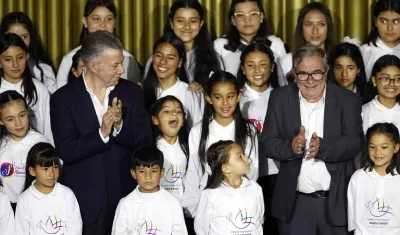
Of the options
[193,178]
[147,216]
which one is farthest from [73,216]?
[193,178]

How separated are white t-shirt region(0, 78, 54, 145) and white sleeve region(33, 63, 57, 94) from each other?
317 millimetres

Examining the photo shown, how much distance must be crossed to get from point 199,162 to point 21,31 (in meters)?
1.76

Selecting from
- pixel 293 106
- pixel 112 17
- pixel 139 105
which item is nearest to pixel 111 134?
pixel 139 105

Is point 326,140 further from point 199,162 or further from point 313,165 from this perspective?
point 199,162

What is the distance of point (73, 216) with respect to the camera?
5457mm

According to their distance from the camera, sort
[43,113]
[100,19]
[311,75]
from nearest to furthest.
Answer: [311,75] < [43,113] < [100,19]

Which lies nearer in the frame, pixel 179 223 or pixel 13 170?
pixel 179 223

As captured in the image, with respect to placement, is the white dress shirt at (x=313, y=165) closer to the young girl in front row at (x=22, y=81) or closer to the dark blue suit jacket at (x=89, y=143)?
the dark blue suit jacket at (x=89, y=143)

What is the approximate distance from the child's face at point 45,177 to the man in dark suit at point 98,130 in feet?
0.54

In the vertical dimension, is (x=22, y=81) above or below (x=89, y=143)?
above

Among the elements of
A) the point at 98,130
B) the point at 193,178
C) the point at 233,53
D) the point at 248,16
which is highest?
the point at 248,16

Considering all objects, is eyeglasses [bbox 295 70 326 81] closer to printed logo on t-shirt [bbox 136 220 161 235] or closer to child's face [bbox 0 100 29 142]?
printed logo on t-shirt [bbox 136 220 161 235]

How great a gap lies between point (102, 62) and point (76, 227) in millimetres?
956

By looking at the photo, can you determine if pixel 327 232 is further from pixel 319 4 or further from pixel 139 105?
pixel 319 4
